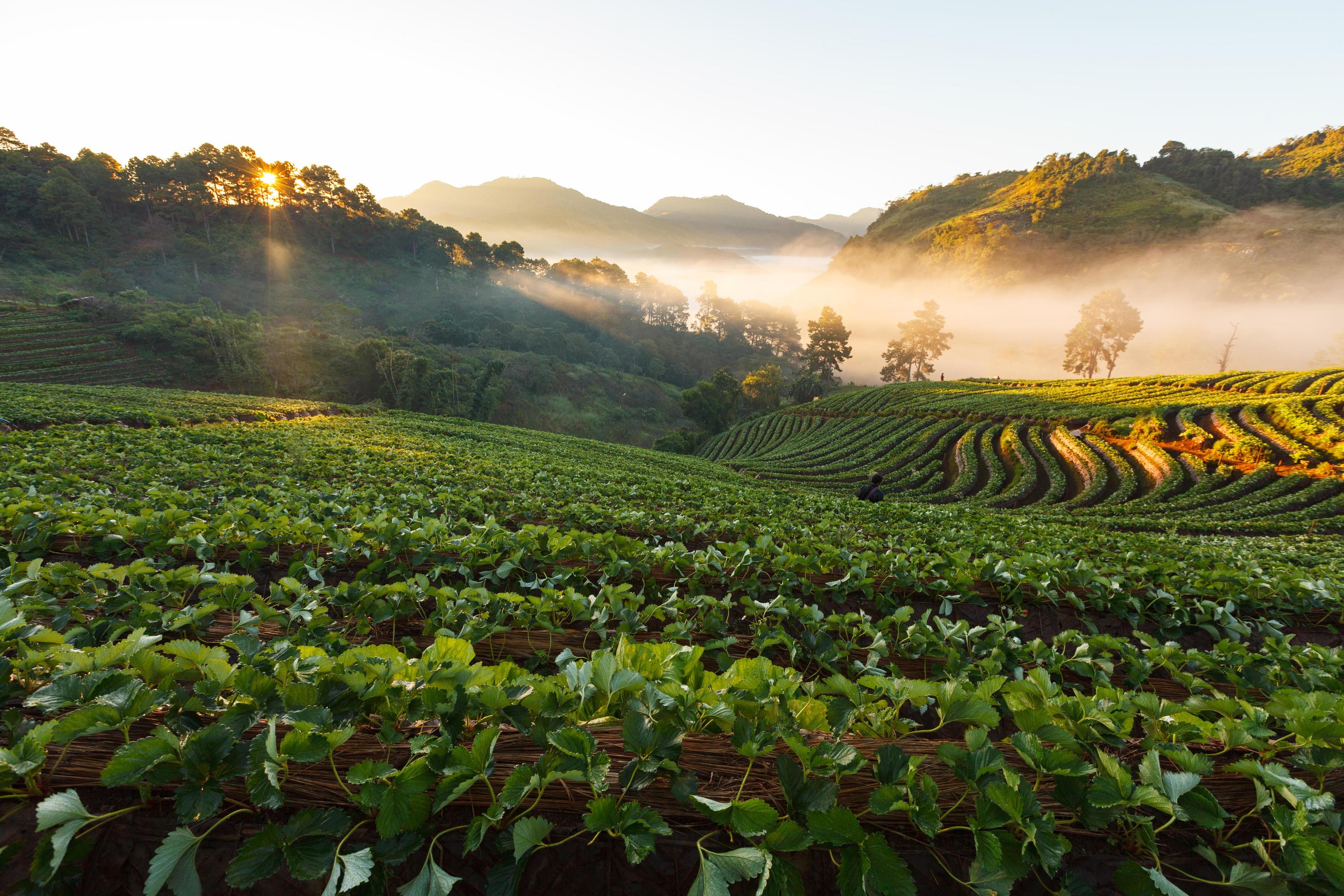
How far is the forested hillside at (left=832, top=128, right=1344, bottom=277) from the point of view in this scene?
143000 mm

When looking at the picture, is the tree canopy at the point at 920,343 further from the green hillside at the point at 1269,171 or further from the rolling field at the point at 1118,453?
the green hillside at the point at 1269,171

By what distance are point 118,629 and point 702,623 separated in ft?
10.4

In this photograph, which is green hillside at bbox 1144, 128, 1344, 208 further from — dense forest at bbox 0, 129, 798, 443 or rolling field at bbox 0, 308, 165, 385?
rolling field at bbox 0, 308, 165, 385

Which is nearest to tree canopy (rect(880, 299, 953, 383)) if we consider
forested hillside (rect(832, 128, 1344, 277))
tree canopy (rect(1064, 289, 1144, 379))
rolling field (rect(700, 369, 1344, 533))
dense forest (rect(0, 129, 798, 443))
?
tree canopy (rect(1064, 289, 1144, 379))

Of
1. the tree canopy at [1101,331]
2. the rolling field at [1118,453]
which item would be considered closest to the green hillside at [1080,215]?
the tree canopy at [1101,331]

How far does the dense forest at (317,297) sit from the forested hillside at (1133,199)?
104104mm

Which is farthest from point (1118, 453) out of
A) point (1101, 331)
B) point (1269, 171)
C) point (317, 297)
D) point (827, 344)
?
point (1269, 171)

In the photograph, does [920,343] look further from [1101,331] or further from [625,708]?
[625,708]

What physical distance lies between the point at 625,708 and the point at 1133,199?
223 meters

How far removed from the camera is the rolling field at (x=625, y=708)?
1.37 m

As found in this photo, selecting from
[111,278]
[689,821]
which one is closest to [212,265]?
[111,278]

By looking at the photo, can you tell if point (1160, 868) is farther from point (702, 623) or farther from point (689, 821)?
point (702, 623)

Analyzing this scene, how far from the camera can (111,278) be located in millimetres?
69000

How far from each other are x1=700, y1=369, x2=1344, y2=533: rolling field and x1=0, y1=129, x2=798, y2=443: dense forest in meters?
35.4
